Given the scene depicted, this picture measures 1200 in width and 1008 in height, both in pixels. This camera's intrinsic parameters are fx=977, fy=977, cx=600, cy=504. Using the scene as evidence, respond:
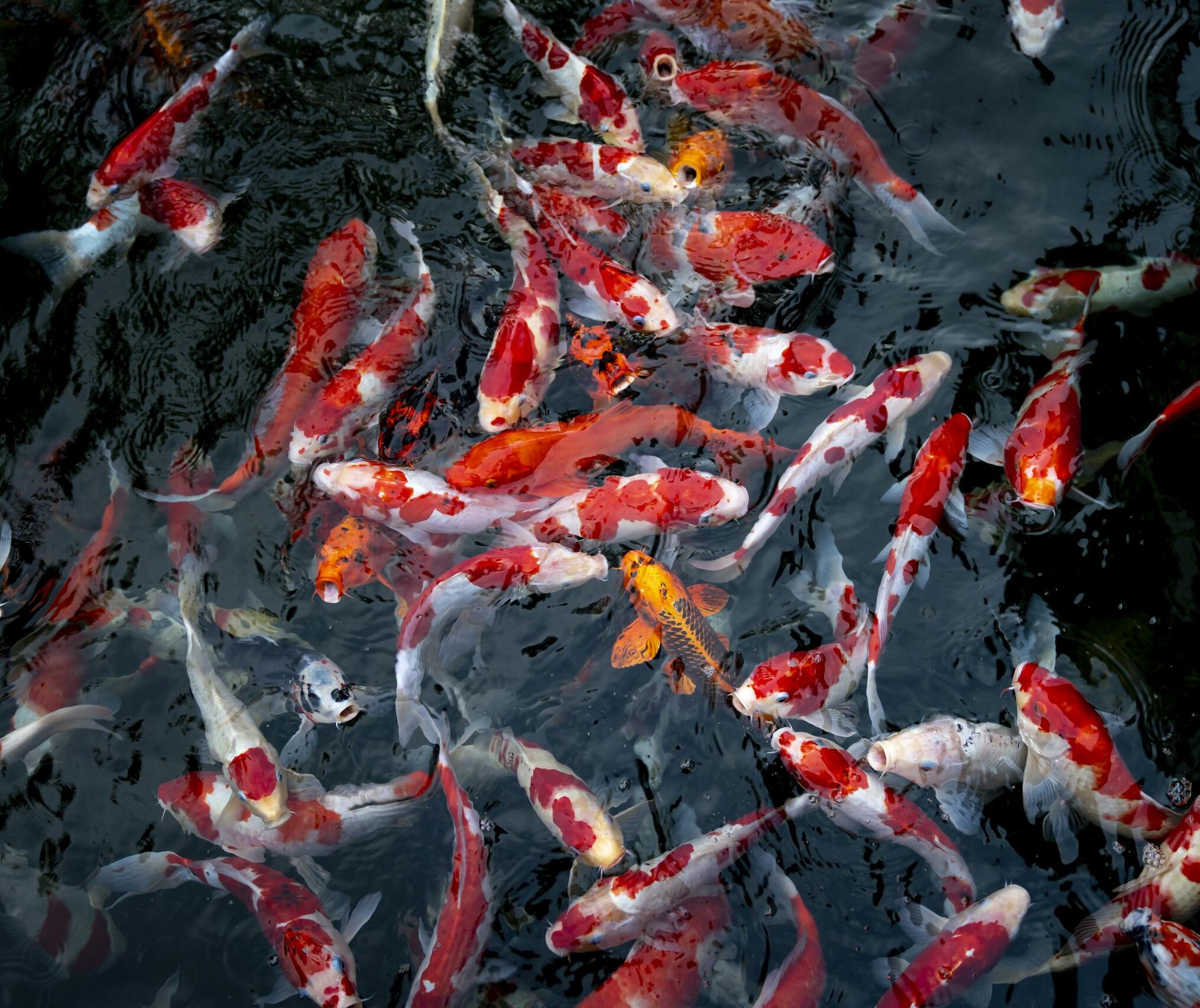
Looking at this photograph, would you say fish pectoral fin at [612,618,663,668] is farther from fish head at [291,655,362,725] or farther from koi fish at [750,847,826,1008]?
fish head at [291,655,362,725]

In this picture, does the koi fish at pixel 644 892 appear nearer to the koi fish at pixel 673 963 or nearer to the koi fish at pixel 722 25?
the koi fish at pixel 673 963

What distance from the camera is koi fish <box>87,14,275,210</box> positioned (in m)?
5.69

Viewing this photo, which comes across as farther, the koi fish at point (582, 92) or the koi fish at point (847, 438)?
the koi fish at point (582, 92)

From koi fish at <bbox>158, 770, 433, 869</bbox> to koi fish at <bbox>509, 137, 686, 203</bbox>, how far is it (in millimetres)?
3339

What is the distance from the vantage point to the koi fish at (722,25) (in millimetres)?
5969

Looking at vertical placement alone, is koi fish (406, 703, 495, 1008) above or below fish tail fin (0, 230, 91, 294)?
below

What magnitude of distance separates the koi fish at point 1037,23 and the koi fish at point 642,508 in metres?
3.38

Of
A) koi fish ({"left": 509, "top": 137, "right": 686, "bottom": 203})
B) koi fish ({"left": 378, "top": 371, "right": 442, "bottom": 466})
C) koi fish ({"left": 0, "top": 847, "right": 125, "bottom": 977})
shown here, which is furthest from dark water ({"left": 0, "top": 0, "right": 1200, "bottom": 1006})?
koi fish ({"left": 509, "top": 137, "right": 686, "bottom": 203})

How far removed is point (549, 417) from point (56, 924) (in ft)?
10.5

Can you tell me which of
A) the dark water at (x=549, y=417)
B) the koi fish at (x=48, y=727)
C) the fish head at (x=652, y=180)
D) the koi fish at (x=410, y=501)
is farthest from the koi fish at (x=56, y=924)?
the fish head at (x=652, y=180)

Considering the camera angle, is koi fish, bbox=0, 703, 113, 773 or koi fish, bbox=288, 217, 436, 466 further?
koi fish, bbox=288, 217, 436, 466

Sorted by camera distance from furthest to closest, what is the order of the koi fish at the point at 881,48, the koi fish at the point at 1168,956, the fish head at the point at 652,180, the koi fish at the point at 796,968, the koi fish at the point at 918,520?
the koi fish at the point at 881,48 < the fish head at the point at 652,180 < the koi fish at the point at 918,520 < the koi fish at the point at 796,968 < the koi fish at the point at 1168,956

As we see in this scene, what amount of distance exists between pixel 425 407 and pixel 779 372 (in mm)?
1826

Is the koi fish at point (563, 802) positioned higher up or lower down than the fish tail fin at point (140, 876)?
lower down
